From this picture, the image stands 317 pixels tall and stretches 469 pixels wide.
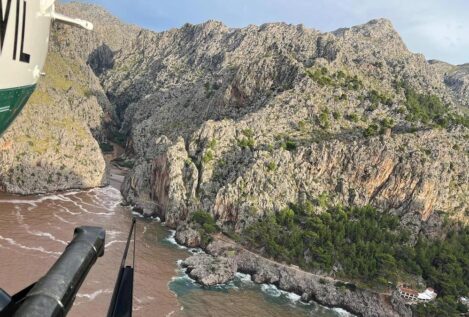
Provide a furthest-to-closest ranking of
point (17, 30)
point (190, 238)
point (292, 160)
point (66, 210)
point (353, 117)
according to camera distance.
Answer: point (353, 117)
point (292, 160)
point (66, 210)
point (190, 238)
point (17, 30)

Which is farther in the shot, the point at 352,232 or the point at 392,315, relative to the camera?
the point at 352,232

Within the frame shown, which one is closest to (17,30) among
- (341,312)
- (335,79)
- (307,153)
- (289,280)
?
(341,312)

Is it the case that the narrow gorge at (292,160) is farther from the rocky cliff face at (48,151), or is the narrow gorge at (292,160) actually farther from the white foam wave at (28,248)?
the white foam wave at (28,248)

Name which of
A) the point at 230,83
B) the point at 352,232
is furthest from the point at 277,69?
the point at 352,232

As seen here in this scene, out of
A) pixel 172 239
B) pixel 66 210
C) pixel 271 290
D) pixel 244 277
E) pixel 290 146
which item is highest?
pixel 290 146

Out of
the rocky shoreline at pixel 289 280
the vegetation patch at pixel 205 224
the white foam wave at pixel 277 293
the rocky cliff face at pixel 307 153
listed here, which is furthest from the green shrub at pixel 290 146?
the white foam wave at pixel 277 293

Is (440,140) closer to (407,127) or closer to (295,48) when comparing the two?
(407,127)

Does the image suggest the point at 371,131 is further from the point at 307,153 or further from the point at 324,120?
the point at 307,153
